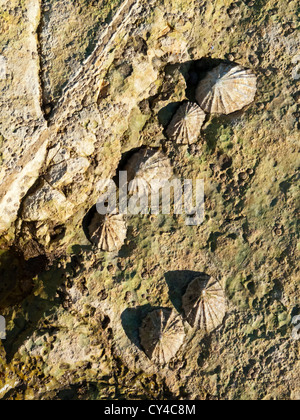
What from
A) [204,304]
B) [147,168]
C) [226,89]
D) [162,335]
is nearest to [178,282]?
[204,304]

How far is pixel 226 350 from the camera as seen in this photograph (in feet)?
19.0

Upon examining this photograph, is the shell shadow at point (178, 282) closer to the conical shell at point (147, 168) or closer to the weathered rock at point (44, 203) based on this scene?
the conical shell at point (147, 168)

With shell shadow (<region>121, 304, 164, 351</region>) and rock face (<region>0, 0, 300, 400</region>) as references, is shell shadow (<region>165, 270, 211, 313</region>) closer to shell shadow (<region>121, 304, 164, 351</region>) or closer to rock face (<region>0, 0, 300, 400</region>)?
rock face (<region>0, 0, 300, 400</region>)

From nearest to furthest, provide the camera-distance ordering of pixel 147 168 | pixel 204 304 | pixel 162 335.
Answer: pixel 162 335
pixel 204 304
pixel 147 168

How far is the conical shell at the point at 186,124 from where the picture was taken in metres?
5.79

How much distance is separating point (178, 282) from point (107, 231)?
3.80ft

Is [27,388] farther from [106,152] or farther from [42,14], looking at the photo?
[42,14]

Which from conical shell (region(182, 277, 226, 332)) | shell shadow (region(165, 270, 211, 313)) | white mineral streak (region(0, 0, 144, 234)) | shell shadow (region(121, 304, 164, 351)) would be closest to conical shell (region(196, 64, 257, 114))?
white mineral streak (region(0, 0, 144, 234))

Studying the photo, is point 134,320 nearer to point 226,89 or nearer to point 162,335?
point 162,335

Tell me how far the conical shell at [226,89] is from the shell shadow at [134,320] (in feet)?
9.00

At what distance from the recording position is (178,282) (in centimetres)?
585

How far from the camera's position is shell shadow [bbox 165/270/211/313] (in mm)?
5801

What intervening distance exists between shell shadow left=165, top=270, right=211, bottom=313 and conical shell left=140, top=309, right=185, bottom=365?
0.56 ft

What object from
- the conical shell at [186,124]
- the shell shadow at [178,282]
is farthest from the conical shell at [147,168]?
the shell shadow at [178,282]
